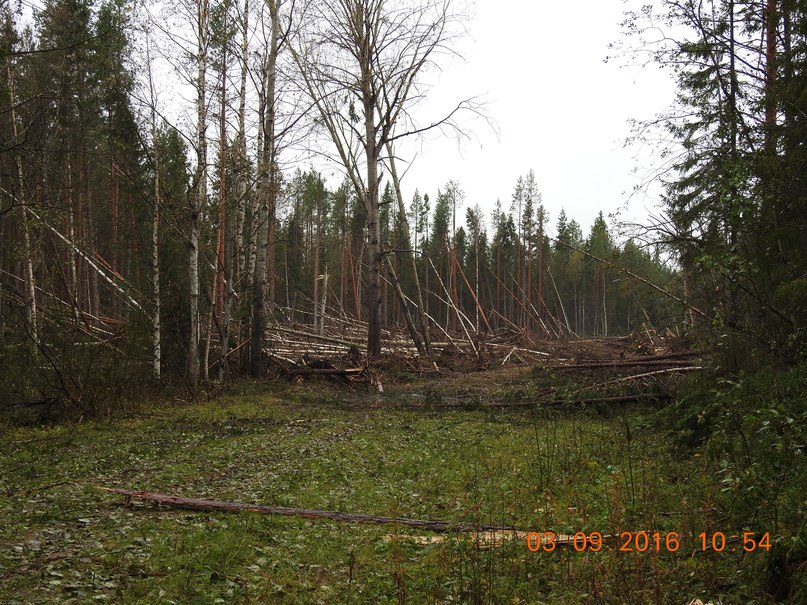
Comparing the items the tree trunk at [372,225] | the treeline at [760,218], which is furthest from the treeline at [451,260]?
the treeline at [760,218]

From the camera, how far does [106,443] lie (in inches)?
339

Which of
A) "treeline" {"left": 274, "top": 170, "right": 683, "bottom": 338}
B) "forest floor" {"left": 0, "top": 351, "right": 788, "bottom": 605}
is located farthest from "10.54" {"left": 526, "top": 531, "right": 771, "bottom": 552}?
"treeline" {"left": 274, "top": 170, "right": 683, "bottom": 338}

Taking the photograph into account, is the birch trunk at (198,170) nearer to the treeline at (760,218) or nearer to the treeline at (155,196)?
the treeline at (155,196)

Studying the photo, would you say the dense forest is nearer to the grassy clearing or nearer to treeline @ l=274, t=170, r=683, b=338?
the grassy clearing

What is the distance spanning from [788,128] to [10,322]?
13.9 m

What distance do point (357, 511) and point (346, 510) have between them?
0.12 metres

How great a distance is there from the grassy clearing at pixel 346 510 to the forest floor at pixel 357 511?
0.07 feet

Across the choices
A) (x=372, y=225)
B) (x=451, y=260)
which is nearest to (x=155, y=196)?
(x=372, y=225)

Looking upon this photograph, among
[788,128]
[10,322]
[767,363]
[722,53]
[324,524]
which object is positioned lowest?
[324,524]

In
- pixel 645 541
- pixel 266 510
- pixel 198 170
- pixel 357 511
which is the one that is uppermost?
pixel 198 170

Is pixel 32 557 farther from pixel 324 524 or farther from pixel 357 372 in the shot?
pixel 357 372

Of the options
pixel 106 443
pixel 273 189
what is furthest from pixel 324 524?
pixel 273 189

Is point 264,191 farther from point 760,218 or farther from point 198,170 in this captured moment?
point 760,218

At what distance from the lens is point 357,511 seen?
581 centimetres
